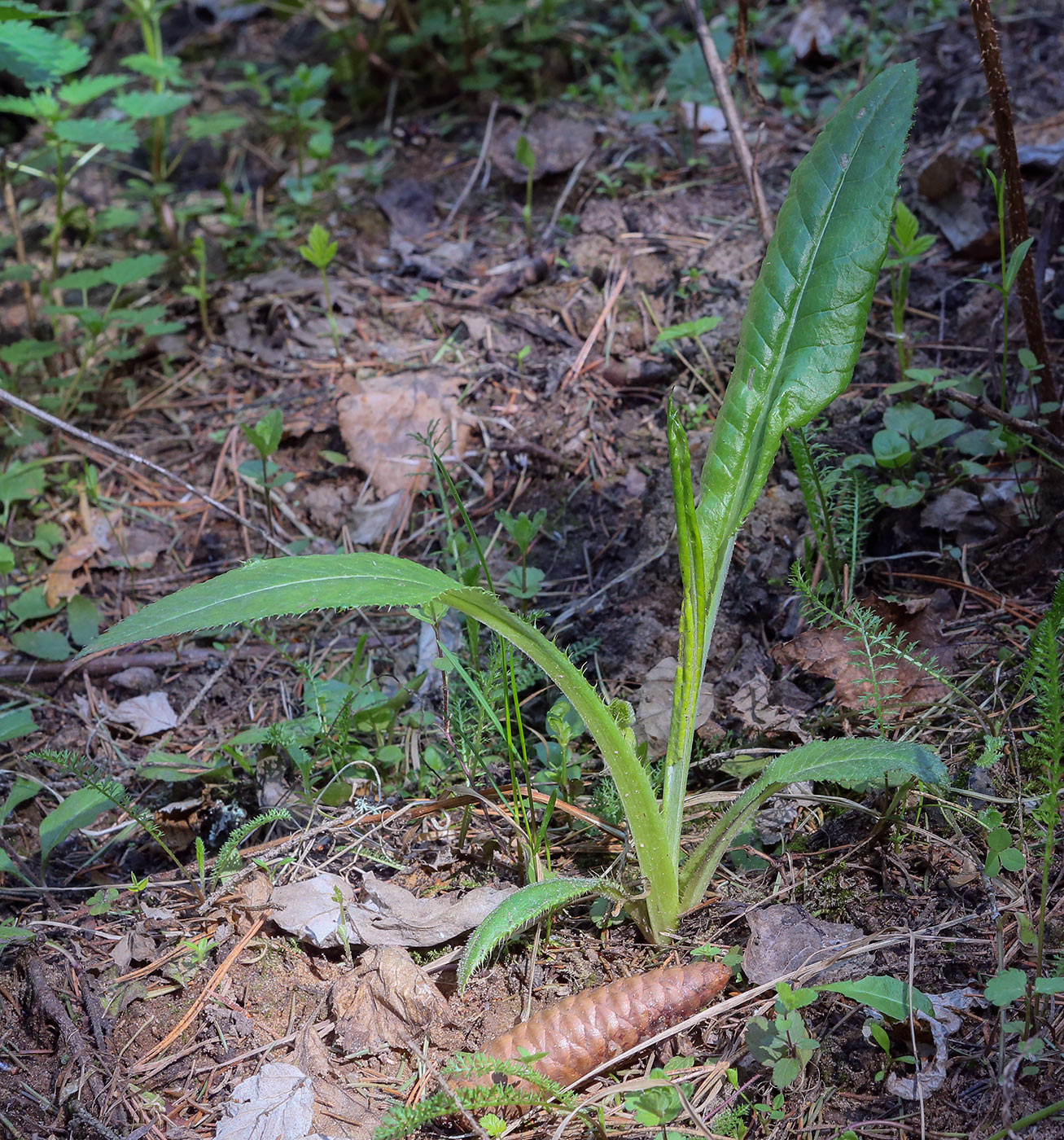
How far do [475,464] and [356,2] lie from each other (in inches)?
129

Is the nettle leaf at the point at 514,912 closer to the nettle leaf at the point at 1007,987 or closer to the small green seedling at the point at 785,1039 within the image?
the small green seedling at the point at 785,1039

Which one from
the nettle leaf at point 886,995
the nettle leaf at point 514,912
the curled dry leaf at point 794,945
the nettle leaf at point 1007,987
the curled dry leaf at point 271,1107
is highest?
the nettle leaf at point 514,912

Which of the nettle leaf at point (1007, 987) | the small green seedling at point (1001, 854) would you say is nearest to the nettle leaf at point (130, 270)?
the small green seedling at point (1001, 854)

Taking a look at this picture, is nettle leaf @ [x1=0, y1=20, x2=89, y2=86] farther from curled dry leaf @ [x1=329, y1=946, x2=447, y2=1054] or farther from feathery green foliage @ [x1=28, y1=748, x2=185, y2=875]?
curled dry leaf @ [x1=329, y1=946, x2=447, y2=1054]

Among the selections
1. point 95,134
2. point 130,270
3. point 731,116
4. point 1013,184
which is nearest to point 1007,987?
point 1013,184

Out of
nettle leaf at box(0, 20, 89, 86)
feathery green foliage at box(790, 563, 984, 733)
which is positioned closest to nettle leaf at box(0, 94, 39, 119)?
nettle leaf at box(0, 20, 89, 86)

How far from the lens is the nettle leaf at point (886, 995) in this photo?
1.29m

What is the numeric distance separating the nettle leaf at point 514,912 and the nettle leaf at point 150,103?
322 centimetres

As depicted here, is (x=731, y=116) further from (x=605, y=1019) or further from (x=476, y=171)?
(x=605, y=1019)

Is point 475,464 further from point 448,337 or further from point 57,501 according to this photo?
point 57,501

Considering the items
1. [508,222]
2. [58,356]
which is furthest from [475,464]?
[58,356]

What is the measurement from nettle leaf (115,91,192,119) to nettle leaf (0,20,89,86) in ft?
2.03

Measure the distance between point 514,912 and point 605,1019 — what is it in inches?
9.0

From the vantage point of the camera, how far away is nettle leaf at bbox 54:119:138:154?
3.12 metres
